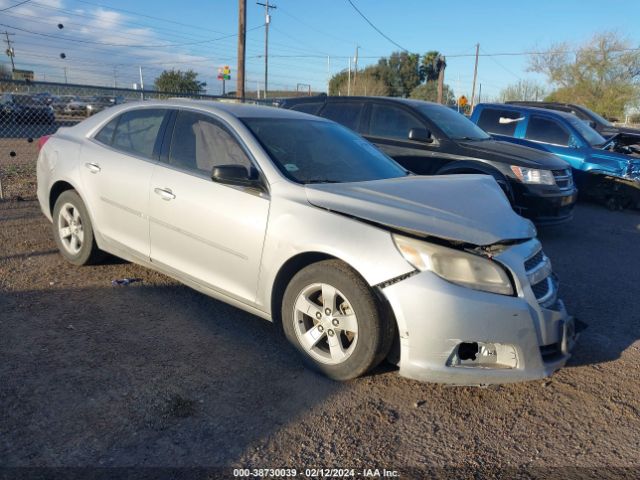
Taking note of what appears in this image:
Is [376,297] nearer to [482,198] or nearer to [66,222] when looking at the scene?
[482,198]

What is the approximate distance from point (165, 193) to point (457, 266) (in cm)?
224

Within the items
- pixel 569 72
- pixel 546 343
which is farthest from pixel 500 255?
pixel 569 72

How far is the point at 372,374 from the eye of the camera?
3338 mm

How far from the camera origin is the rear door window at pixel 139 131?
14.4 ft

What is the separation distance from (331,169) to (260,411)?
72.7 inches

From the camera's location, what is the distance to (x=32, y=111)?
37.7 ft

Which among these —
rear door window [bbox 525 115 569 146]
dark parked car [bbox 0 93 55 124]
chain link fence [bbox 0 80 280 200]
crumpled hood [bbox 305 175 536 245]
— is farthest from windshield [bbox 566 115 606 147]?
dark parked car [bbox 0 93 55 124]

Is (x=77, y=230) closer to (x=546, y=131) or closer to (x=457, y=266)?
(x=457, y=266)

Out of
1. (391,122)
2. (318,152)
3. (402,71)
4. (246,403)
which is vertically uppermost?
(402,71)

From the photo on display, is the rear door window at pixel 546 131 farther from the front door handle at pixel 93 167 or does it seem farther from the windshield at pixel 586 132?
the front door handle at pixel 93 167

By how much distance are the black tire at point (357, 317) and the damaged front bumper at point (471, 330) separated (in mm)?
100

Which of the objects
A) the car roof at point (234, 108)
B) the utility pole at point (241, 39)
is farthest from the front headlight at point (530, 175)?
the utility pole at point (241, 39)

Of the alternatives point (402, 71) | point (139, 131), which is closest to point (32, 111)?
point (139, 131)

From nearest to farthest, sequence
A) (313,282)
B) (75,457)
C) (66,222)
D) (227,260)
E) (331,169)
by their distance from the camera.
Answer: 1. (75,457)
2. (313,282)
3. (227,260)
4. (331,169)
5. (66,222)
